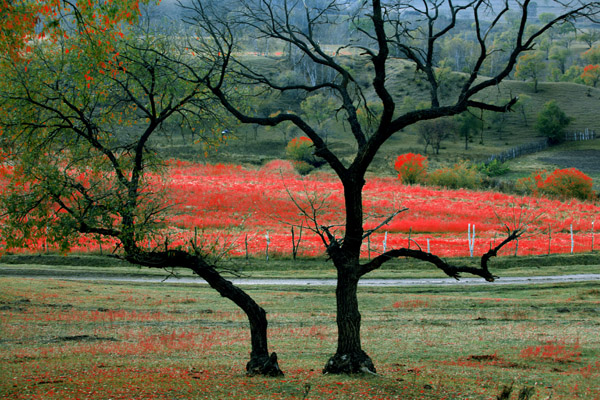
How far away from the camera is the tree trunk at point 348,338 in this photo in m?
11.4

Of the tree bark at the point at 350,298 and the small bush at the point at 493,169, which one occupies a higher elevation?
the small bush at the point at 493,169

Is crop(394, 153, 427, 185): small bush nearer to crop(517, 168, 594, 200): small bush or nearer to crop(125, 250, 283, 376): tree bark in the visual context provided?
crop(517, 168, 594, 200): small bush

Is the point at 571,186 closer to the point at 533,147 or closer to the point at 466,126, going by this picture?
the point at 533,147

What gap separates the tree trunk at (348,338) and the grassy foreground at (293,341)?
423 mm

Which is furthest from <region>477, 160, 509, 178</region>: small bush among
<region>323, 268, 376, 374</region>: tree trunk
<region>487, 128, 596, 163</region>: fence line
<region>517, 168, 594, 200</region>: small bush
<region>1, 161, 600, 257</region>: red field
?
<region>323, 268, 376, 374</region>: tree trunk

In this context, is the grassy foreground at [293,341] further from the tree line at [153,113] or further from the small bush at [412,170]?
the small bush at [412,170]

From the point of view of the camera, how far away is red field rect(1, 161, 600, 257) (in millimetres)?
42938

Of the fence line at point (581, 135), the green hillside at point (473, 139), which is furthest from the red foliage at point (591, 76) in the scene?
the fence line at point (581, 135)

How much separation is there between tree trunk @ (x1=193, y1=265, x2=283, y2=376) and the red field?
21715 millimetres

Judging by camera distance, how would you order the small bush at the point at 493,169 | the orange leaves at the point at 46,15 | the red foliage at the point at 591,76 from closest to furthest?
the orange leaves at the point at 46,15, the small bush at the point at 493,169, the red foliage at the point at 591,76

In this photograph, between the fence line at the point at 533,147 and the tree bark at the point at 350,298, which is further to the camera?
the fence line at the point at 533,147

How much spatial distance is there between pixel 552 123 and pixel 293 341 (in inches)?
5066

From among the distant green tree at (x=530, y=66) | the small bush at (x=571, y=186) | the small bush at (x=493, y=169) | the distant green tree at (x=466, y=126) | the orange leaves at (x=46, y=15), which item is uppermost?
the distant green tree at (x=530, y=66)

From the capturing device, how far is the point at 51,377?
35.1ft
